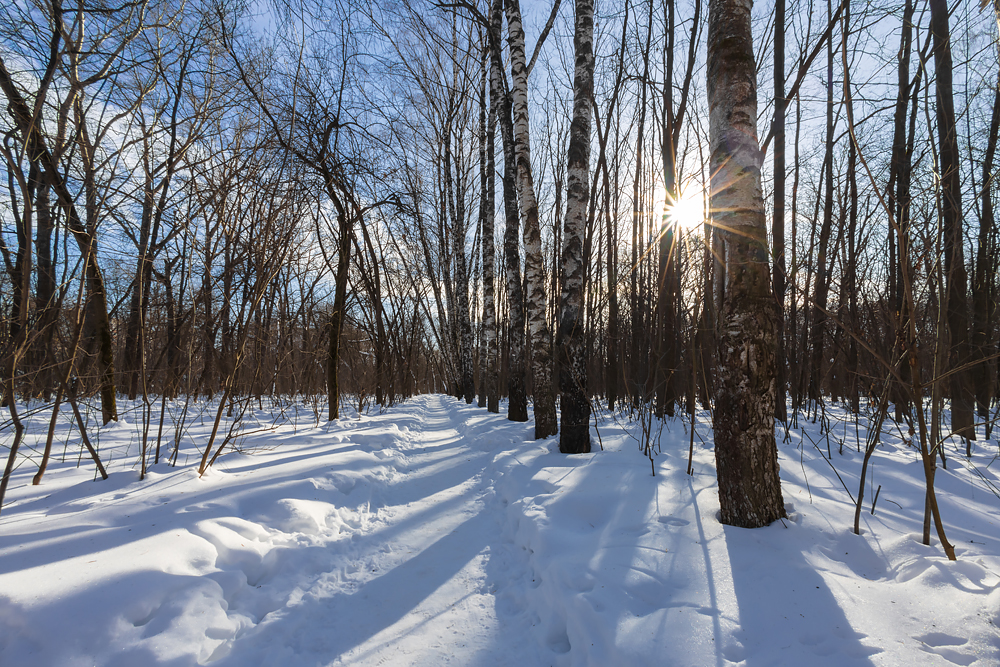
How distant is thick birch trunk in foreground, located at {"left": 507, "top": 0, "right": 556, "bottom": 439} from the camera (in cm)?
555

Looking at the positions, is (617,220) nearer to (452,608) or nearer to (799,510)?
(799,510)

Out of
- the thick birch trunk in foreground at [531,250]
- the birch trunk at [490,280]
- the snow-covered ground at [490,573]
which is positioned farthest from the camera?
the birch trunk at [490,280]

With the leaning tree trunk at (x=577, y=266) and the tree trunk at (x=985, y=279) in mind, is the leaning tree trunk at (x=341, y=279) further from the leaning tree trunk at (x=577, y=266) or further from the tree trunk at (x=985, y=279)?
the tree trunk at (x=985, y=279)

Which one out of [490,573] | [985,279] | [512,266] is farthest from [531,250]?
[985,279]

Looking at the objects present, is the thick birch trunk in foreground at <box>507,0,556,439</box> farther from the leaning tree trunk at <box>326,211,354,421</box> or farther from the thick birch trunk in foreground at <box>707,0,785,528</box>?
the thick birch trunk in foreground at <box>707,0,785,528</box>

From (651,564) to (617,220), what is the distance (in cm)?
902

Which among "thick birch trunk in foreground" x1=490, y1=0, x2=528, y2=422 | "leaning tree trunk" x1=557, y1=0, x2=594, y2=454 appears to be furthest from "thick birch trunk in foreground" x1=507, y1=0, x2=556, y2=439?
"thick birch trunk in foreground" x1=490, y1=0, x2=528, y2=422

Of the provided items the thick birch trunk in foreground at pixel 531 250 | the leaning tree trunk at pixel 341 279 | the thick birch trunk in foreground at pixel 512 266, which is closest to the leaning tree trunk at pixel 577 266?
the thick birch trunk in foreground at pixel 531 250

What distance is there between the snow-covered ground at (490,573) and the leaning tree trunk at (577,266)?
1.19 m

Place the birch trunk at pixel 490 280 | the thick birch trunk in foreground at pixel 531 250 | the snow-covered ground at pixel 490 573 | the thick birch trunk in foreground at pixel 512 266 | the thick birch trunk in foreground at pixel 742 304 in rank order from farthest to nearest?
1. the birch trunk at pixel 490 280
2. the thick birch trunk in foreground at pixel 512 266
3. the thick birch trunk in foreground at pixel 531 250
4. the thick birch trunk in foreground at pixel 742 304
5. the snow-covered ground at pixel 490 573

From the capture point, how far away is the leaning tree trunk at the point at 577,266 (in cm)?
477

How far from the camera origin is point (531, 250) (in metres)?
5.83

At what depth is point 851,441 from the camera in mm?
5664

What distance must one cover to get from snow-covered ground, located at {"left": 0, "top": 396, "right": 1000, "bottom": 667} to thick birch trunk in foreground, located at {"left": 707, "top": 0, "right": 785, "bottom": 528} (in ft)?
0.92
